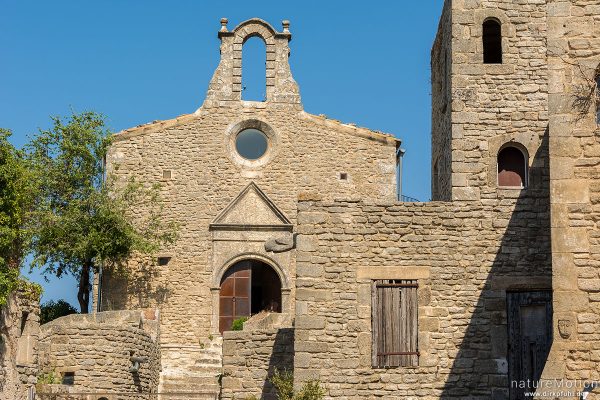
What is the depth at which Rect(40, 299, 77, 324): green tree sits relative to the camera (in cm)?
2930

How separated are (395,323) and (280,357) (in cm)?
254

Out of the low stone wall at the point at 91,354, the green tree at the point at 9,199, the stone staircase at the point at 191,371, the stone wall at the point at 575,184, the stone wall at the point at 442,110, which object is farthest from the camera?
the stone staircase at the point at 191,371

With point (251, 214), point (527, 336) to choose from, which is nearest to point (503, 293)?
point (527, 336)

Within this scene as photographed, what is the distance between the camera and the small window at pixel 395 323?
61.7ft

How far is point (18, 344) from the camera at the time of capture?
64.2ft

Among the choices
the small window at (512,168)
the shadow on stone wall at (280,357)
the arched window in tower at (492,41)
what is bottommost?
the shadow on stone wall at (280,357)

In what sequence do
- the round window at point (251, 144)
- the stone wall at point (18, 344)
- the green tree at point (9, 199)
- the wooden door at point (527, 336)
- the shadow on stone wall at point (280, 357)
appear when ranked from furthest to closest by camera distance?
the round window at point (251, 144) < the shadow on stone wall at point (280, 357) < the green tree at point (9, 199) < the stone wall at point (18, 344) < the wooden door at point (527, 336)

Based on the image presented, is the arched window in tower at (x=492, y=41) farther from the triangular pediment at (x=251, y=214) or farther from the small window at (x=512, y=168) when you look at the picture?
the triangular pediment at (x=251, y=214)

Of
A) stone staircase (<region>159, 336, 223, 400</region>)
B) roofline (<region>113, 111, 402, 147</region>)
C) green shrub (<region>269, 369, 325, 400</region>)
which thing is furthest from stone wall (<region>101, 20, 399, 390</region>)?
green shrub (<region>269, 369, 325, 400</region>)

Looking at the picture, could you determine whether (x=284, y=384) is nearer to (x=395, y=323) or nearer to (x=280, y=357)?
(x=280, y=357)

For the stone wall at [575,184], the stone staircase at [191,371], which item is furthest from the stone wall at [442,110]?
the stone staircase at [191,371]

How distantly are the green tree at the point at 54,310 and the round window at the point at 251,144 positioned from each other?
601 centimetres

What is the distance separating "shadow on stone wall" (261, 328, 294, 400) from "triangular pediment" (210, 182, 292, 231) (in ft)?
30.0

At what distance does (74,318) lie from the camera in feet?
73.5
